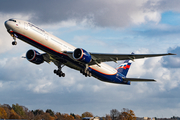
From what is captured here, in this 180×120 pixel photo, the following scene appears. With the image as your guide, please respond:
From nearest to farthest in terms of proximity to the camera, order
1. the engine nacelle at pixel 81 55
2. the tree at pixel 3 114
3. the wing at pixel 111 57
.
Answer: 1. the engine nacelle at pixel 81 55
2. the wing at pixel 111 57
3. the tree at pixel 3 114

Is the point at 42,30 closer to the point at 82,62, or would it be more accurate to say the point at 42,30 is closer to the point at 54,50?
the point at 54,50

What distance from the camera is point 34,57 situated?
2044 inches

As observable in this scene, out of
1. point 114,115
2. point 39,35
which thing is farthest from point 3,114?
point 39,35

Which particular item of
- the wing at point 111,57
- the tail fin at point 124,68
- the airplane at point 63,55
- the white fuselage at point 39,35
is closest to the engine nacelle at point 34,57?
the airplane at point 63,55

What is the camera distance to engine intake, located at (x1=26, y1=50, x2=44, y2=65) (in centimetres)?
5208

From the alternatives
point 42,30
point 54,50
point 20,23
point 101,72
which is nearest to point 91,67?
point 101,72

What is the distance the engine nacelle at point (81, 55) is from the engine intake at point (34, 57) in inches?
356

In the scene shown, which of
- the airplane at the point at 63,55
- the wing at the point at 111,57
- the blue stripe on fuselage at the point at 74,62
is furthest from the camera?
the wing at the point at 111,57

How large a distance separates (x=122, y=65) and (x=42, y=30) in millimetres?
27217

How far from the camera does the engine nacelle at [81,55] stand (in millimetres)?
46875

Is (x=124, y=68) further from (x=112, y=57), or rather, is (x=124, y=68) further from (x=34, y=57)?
(x=34, y=57)

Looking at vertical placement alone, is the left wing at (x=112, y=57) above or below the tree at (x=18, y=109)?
above

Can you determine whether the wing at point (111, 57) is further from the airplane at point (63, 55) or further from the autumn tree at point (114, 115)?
the autumn tree at point (114, 115)

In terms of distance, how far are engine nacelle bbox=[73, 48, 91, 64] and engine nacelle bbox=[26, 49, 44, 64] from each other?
9.05m
